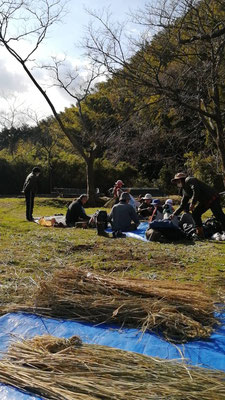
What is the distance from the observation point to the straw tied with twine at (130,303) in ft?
10.2

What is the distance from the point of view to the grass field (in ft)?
14.9

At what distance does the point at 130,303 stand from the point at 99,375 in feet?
3.33

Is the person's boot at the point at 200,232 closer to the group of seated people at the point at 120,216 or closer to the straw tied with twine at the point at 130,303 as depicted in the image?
the group of seated people at the point at 120,216

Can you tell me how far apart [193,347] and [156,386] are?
795mm

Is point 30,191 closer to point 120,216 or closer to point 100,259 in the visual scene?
point 120,216

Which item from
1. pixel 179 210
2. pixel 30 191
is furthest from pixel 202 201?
pixel 30 191

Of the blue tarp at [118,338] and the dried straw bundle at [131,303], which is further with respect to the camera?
the dried straw bundle at [131,303]

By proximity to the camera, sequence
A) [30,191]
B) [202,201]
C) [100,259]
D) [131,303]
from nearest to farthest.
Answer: [131,303], [100,259], [202,201], [30,191]

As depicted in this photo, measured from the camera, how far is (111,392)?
2143mm

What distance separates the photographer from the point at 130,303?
10.8 ft

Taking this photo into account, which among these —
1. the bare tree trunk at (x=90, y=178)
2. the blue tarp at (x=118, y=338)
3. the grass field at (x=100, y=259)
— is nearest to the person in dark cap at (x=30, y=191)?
the grass field at (x=100, y=259)

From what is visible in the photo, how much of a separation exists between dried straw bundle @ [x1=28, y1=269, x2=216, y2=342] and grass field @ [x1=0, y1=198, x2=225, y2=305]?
0.39m

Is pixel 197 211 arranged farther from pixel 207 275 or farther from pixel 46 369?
pixel 46 369

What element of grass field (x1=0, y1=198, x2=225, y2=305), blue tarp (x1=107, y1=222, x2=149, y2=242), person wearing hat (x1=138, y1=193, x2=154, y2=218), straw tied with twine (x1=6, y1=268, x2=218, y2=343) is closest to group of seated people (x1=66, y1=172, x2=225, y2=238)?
blue tarp (x1=107, y1=222, x2=149, y2=242)
